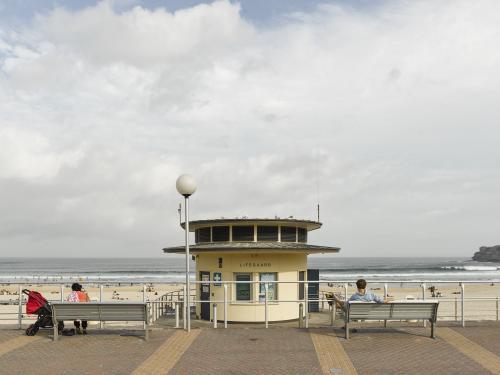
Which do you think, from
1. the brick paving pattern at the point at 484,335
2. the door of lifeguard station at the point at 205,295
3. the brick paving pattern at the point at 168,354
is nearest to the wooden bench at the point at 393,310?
the brick paving pattern at the point at 484,335

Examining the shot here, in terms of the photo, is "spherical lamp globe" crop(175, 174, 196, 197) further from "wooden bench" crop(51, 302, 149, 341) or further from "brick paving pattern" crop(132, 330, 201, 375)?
"brick paving pattern" crop(132, 330, 201, 375)

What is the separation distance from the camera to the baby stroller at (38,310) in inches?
457

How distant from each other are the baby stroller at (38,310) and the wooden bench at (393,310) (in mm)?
6437

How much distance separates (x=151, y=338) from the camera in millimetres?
11234

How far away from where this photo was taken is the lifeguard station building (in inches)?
669

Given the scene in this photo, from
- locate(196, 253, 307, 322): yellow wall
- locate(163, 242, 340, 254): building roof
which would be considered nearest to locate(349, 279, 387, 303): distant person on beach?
locate(163, 242, 340, 254): building roof

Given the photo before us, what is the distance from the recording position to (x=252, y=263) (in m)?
17.1

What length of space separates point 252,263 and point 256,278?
488 mm

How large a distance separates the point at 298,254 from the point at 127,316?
8.11 m

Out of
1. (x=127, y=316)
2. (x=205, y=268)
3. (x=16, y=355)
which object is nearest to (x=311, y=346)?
(x=127, y=316)

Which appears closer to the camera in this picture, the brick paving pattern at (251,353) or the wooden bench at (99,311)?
the brick paving pattern at (251,353)

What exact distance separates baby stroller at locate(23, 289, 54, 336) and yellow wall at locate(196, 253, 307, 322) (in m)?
6.19

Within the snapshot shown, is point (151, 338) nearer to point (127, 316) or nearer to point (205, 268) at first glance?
point (127, 316)

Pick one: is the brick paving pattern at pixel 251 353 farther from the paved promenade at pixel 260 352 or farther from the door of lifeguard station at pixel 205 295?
the door of lifeguard station at pixel 205 295
